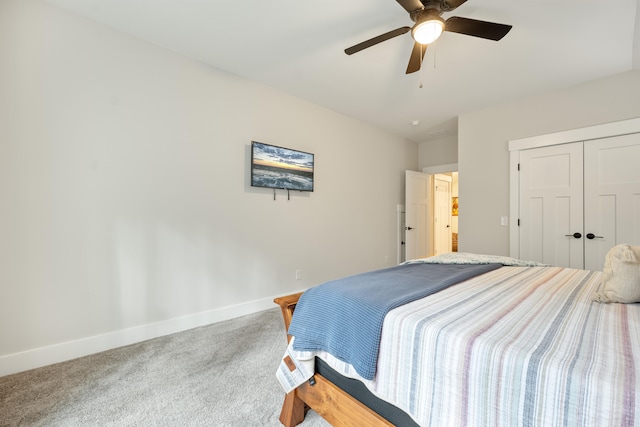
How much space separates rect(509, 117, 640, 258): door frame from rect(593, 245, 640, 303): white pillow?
7.64 feet

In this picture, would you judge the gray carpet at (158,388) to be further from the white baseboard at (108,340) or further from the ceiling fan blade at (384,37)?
the ceiling fan blade at (384,37)

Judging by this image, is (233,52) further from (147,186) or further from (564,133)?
(564,133)

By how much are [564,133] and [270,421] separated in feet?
12.9

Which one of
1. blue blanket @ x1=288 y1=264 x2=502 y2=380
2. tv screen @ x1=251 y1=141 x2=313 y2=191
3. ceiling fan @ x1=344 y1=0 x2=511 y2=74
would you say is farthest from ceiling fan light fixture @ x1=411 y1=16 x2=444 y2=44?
tv screen @ x1=251 y1=141 x2=313 y2=191

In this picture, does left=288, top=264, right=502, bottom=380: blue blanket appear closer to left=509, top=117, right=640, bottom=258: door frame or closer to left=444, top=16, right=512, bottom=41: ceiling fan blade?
left=444, top=16, right=512, bottom=41: ceiling fan blade

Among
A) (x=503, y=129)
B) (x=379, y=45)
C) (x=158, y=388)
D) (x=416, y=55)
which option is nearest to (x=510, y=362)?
(x=158, y=388)

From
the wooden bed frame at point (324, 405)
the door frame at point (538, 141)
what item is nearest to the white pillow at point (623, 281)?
the wooden bed frame at point (324, 405)

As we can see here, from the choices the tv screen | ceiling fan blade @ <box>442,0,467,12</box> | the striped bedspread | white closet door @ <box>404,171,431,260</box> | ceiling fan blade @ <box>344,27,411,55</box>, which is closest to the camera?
the striped bedspread

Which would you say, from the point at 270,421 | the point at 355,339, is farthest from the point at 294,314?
the point at 270,421

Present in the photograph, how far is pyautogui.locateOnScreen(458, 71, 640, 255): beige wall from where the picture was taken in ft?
9.10

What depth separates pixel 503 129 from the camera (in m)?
3.46

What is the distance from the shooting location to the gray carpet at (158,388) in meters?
1.40

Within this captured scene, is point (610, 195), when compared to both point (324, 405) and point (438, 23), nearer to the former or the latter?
point (438, 23)

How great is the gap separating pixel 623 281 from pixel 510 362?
89 centimetres
